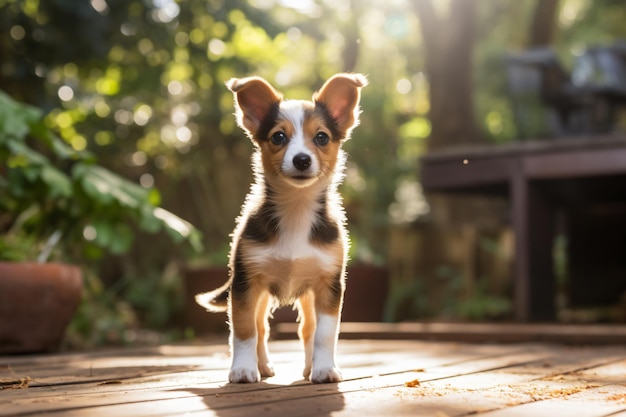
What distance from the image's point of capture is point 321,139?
3914mm

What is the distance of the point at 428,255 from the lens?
11.1m

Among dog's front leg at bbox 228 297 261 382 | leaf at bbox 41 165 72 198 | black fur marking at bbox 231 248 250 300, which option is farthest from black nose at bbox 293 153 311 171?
leaf at bbox 41 165 72 198

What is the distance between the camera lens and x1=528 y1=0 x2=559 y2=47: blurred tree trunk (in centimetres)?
1433

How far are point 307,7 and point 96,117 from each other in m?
5.44

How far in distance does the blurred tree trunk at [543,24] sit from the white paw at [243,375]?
11.8m

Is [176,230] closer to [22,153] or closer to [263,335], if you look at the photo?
[22,153]

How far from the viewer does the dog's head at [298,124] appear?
12.5 feet

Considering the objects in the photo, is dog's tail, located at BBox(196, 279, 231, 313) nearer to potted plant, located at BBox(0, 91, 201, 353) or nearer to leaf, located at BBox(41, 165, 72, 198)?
potted plant, located at BBox(0, 91, 201, 353)

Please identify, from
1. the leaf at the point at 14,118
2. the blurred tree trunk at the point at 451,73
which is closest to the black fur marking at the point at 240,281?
the leaf at the point at 14,118

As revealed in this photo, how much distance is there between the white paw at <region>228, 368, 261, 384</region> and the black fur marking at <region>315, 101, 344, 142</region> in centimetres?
108

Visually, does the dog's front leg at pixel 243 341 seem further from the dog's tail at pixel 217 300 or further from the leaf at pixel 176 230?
the leaf at pixel 176 230

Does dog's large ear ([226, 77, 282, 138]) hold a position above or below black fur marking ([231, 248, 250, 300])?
above

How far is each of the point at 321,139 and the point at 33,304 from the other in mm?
3048

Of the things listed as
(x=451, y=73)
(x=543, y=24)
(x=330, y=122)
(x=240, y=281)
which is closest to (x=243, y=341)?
(x=240, y=281)
